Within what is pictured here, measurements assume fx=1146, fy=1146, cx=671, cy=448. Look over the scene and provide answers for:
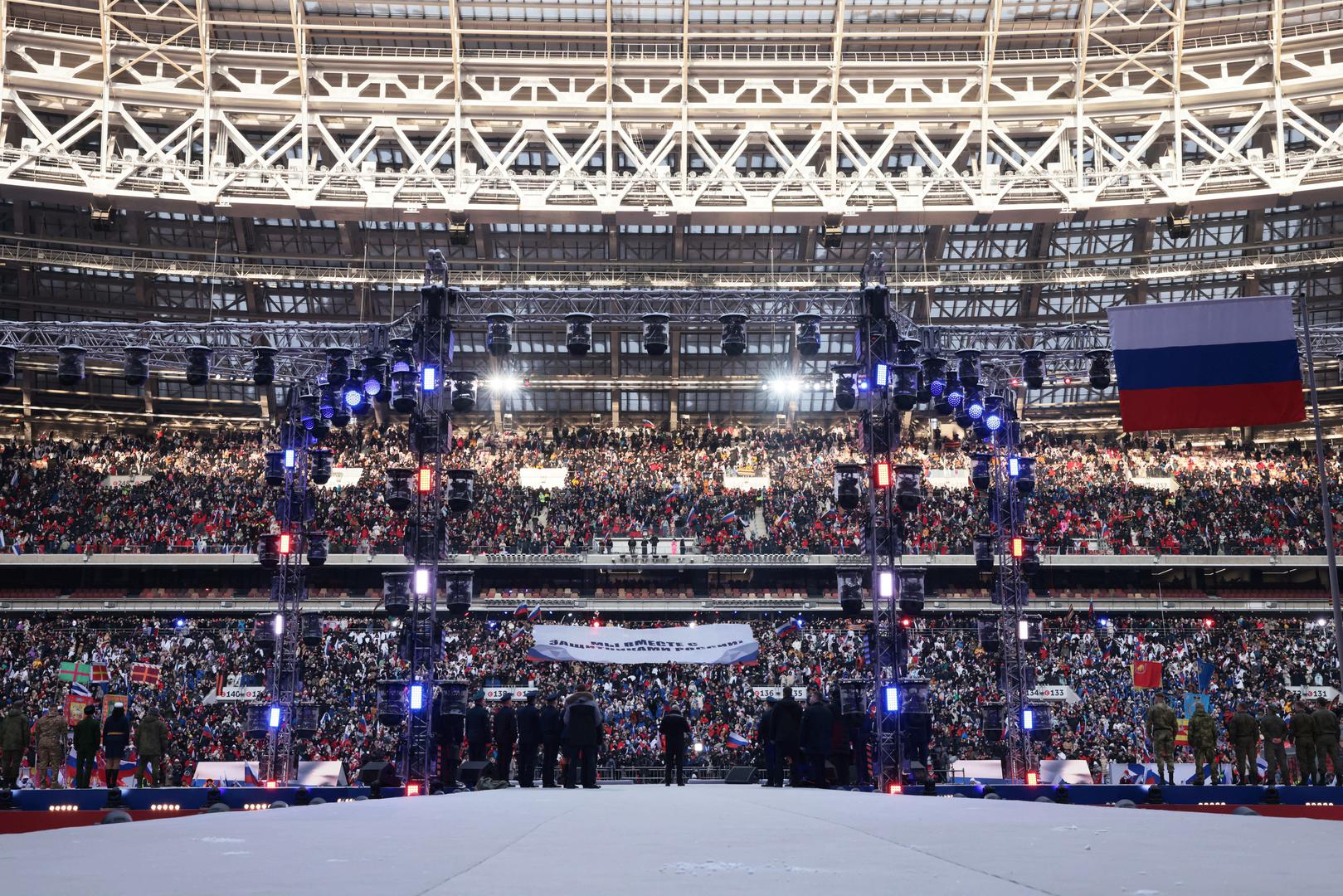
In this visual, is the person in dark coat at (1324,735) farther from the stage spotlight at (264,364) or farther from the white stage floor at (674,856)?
the stage spotlight at (264,364)

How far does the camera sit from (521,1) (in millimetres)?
36031

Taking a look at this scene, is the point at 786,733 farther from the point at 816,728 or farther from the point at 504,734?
the point at 504,734

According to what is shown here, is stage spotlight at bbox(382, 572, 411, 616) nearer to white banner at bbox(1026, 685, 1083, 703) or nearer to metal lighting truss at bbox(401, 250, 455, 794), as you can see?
metal lighting truss at bbox(401, 250, 455, 794)

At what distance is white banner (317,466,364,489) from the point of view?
152 feet

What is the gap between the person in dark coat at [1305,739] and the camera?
1798 cm

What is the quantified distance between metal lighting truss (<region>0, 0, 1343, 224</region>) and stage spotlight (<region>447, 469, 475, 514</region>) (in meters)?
15.6

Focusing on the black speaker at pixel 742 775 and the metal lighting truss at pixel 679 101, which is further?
the metal lighting truss at pixel 679 101

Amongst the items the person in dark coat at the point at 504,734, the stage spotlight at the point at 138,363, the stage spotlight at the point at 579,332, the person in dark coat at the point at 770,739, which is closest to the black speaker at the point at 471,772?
the person in dark coat at the point at 504,734

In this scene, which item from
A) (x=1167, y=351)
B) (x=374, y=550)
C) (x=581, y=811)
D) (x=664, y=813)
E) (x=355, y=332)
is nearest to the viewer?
(x=664, y=813)

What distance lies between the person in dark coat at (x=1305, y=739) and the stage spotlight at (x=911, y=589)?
6152 mm

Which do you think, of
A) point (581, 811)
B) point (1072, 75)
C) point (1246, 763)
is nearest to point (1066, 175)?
point (1072, 75)

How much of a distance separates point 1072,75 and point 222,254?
29596 millimetres

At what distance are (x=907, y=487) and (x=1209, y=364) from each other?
5.50 m

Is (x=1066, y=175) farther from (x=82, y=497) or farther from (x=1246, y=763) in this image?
(x=82, y=497)
